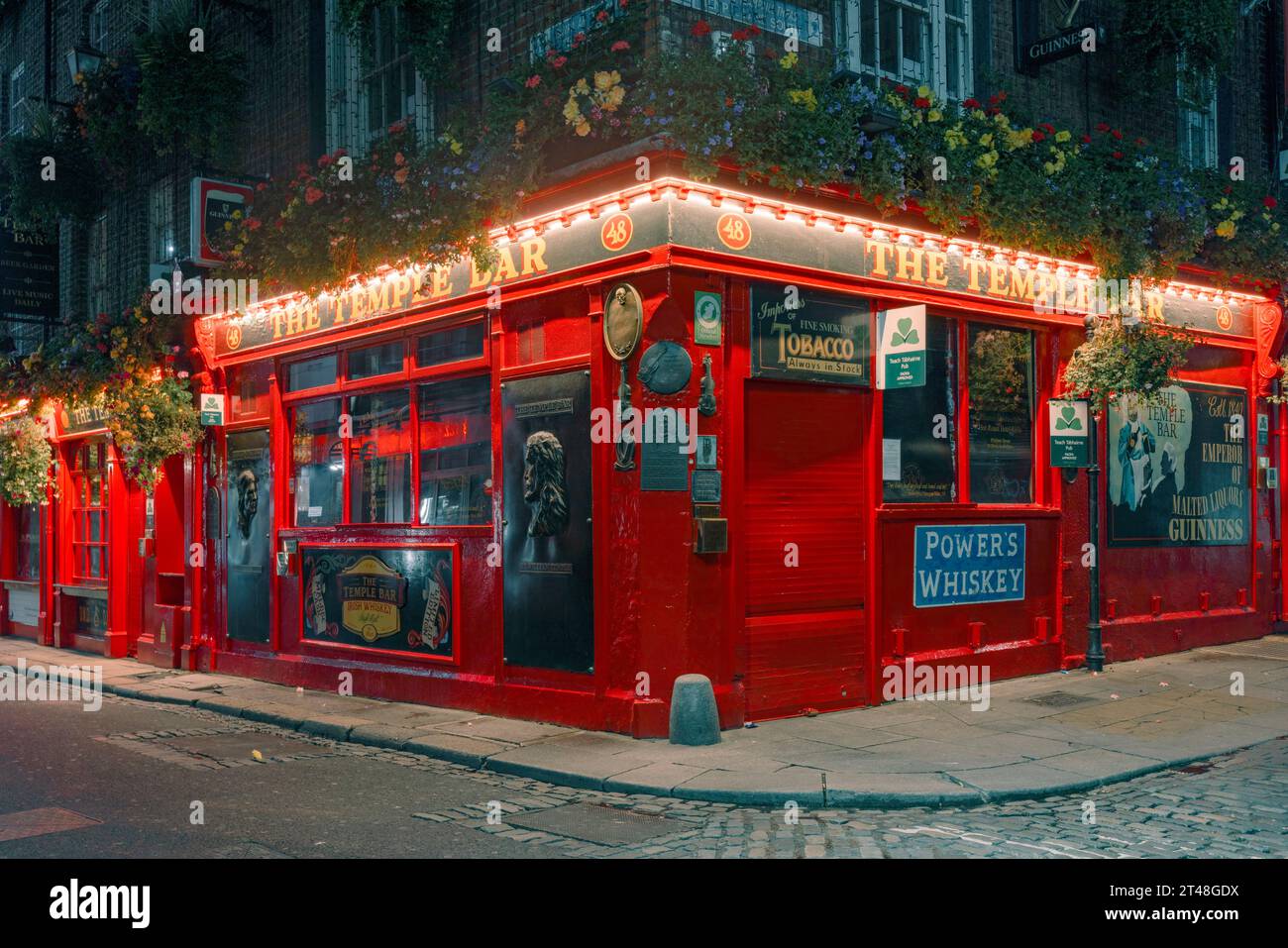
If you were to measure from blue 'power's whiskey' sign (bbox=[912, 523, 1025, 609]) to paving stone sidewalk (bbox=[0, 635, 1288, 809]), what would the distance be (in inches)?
35.0

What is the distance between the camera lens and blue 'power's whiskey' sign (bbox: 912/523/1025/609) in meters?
10.7

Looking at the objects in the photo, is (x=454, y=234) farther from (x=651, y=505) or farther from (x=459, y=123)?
(x=651, y=505)

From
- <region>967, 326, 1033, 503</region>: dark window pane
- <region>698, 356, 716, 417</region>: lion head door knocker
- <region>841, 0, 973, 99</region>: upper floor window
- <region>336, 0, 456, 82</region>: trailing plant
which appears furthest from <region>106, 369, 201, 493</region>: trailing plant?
<region>967, 326, 1033, 503</region>: dark window pane

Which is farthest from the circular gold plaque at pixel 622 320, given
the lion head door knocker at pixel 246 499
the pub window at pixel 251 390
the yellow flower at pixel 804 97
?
the lion head door knocker at pixel 246 499

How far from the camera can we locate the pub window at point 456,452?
10852mm

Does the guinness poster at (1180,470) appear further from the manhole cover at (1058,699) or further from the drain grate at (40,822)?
the drain grate at (40,822)

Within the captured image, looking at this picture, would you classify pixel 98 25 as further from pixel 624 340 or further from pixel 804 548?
pixel 804 548

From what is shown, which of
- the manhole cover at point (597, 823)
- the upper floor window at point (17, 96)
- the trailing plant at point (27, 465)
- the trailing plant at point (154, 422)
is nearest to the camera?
the manhole cover at point (597, 823)

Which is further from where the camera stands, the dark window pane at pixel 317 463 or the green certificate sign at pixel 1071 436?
the dark window pane at pixel 317 463

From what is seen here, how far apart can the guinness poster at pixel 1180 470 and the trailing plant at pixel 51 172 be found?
576 inches

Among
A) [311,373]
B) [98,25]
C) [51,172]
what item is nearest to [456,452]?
[311,373]

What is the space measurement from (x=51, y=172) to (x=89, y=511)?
4.97m

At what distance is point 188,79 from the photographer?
14.2m

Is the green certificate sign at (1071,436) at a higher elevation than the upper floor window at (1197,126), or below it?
below
